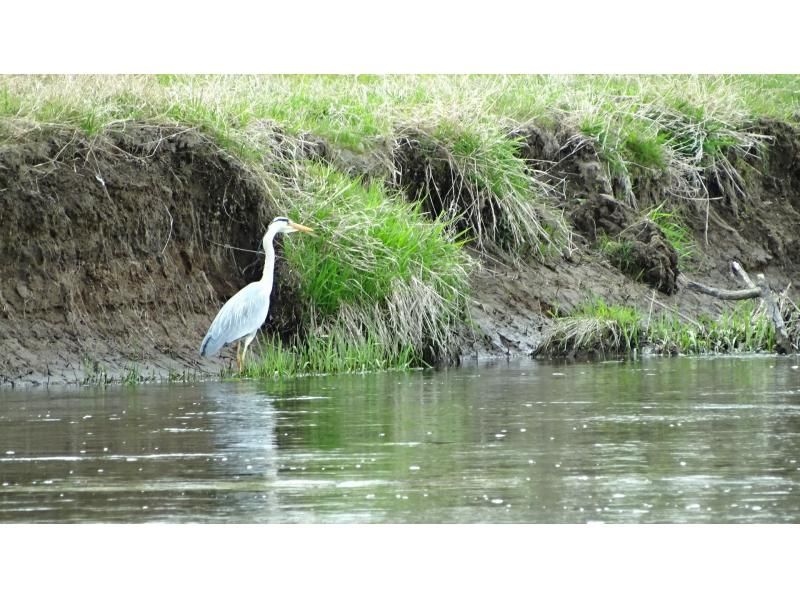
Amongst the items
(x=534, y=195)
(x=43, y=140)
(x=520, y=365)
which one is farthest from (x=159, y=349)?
(x=534, y=195)

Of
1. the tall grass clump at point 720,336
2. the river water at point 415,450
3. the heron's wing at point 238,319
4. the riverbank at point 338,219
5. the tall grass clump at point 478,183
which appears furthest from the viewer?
the tall grass clump at point 478,183

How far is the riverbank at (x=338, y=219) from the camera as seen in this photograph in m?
14.2

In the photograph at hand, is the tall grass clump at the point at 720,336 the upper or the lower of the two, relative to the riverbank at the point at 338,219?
lower

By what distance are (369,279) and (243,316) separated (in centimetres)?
156

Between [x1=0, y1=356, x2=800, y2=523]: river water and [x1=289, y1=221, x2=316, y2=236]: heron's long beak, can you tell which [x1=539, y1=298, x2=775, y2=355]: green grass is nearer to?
[x1=0, y1=356, x2=800, y2=523]: river water

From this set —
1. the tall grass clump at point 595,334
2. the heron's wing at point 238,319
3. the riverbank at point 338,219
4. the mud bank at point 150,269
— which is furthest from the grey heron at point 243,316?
the tall grass clump at point 595,334

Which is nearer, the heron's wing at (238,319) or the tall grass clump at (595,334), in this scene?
the heron's wing at (238,319)

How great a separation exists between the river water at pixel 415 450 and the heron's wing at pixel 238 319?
546 millimetres

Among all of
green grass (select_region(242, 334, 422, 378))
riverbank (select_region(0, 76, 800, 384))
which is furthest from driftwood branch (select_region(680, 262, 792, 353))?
green grass (select_region(242, 334, 422, 378))

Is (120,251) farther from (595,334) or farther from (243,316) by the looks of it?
(595,334)

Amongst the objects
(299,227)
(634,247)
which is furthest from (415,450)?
(634,247)

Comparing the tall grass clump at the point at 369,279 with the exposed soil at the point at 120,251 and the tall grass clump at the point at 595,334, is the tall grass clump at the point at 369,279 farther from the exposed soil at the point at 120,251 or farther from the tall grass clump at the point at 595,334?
the tall grass clump at the point at 595,334

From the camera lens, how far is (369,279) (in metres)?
14.7

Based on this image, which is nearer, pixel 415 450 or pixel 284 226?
pixel 415 450
